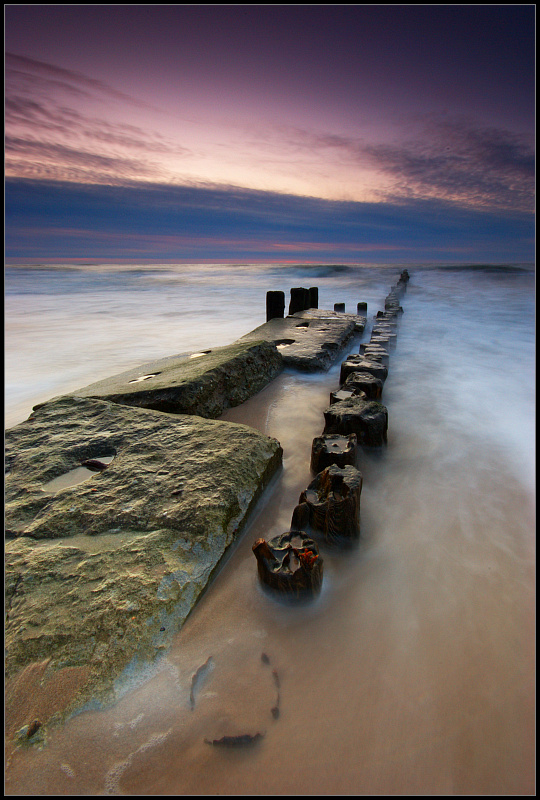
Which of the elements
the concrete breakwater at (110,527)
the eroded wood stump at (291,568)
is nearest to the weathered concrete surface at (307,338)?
the concrete breakwater at (110,527)

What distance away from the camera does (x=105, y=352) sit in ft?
23.6

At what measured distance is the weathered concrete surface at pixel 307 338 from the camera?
4543 millimetres

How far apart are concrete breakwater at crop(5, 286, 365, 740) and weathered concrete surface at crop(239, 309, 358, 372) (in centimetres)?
193

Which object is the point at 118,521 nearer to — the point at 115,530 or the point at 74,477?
the point at 115,530

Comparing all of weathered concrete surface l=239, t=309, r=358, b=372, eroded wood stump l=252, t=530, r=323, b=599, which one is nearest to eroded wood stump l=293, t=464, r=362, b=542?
eroded wood stump l=252, t=530, r=323, b=599

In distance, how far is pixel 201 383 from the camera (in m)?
2.98

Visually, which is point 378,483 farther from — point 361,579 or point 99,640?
point 99,640

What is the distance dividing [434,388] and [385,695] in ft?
11.8

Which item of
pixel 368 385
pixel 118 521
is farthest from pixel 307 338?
pixel 118 521

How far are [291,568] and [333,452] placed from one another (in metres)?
0.77

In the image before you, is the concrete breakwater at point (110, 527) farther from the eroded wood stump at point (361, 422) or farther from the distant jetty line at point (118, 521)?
the eroded wood stump at point (361, 422)

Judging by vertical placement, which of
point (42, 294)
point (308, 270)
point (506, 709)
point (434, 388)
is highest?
point (308, 270)

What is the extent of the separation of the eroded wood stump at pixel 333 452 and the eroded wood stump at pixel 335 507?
0.24 meters

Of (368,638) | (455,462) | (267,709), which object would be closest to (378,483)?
(455,462)
